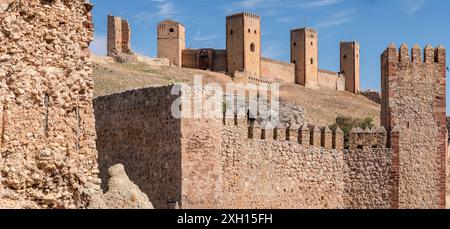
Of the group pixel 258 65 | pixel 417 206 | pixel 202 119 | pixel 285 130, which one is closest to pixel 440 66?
pixel 417 206

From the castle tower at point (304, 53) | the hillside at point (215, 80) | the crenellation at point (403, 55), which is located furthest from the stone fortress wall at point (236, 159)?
the castle tower at point (304, 53)

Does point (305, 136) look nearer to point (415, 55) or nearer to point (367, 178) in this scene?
point (367, 178)

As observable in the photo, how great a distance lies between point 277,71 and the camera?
254 ft

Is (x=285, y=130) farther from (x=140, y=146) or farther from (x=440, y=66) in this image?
(x=440, y=66)

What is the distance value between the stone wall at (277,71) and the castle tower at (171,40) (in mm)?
8900

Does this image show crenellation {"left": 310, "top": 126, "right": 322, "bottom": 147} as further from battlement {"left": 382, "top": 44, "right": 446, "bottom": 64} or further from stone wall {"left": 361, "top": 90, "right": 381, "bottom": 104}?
stone wall {"left": 361, "top": 90, "right": 381, "bottom": 104}

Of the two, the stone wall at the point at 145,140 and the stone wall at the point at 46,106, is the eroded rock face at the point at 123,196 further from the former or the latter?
the stone wall at the point at 145,140

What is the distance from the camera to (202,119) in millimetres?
14250

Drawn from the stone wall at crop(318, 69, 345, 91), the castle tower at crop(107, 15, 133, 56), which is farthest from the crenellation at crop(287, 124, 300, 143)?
the stone wall at crop(318, 69, 345, 91)

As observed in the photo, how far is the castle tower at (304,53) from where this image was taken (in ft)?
261

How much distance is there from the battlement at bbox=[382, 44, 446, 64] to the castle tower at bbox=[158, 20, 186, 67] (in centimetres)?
5428

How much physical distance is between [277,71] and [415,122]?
58465mm

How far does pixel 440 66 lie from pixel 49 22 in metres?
15.4

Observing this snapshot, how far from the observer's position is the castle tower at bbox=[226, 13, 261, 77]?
71.5 m
